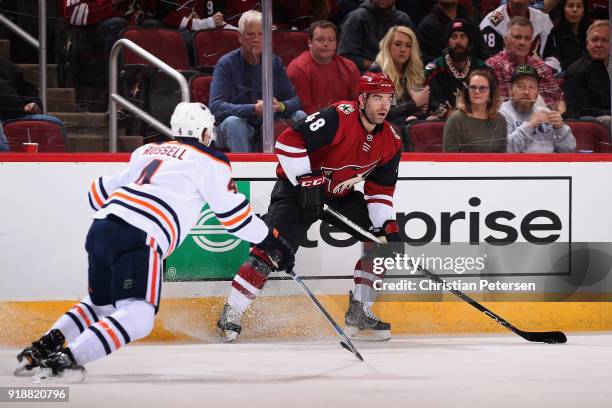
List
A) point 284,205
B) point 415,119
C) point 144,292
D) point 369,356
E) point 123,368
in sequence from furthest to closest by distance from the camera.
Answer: point 415,119 → point 284,205 → point 369,356 → point 123,368 → point 144,292

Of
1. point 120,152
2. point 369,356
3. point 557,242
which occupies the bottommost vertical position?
point 369,356

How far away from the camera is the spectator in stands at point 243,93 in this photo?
5.86m

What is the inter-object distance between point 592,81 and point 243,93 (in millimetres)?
1830

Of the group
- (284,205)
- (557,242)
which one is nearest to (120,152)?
(284,205)

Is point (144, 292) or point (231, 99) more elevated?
point (231, 99)

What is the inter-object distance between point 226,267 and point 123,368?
116cm

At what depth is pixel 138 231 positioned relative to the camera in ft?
14.4

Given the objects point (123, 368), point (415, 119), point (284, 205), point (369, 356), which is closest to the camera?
point (123, 368)

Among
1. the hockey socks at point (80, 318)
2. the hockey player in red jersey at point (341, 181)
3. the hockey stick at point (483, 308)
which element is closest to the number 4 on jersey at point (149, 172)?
the hockey socks at point (80, 318)

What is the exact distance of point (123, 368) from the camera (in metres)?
4.87

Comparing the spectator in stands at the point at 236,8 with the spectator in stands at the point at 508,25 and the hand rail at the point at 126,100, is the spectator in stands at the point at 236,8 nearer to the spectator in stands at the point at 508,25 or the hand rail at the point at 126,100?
the hand rail at the point at 126,100

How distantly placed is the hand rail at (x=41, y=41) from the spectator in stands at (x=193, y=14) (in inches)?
23.0

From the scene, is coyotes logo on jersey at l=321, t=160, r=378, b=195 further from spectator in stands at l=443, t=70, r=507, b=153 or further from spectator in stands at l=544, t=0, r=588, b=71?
spectator in stands at l=544, t=0, r=588, b=71

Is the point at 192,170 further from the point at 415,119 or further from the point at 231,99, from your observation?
the point at 415,119
